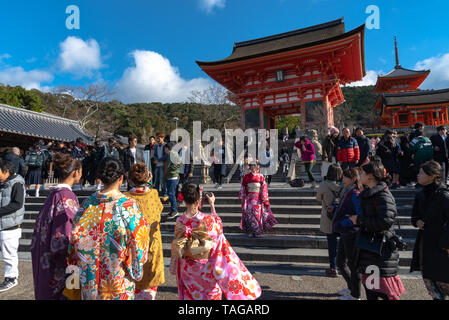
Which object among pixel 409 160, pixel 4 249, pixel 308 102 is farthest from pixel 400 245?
pixel 308 102

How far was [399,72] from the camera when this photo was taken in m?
33.7

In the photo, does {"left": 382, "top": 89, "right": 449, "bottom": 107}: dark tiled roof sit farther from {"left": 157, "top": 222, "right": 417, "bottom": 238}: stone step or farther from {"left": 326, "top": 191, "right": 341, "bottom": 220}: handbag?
{"left": 326, "top": 191, "right": 341, "bottom": 220}: handbag

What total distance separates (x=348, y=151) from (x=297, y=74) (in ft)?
36.8

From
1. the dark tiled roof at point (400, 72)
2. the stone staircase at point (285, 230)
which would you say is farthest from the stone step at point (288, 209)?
the dark tiled roof at point (400, 72)

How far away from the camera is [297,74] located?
53.0 ft

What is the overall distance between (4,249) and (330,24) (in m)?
23.2

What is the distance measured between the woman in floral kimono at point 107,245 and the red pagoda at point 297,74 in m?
15.0

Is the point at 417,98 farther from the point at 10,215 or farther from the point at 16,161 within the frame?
the point at 10,215

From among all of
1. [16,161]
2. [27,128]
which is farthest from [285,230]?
[27,128]

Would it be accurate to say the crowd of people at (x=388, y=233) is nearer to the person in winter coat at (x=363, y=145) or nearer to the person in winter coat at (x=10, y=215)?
the person in winter coat at (x=363, y=145)

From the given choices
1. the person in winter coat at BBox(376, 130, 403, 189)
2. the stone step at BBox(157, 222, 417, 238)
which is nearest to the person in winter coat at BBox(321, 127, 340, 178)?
the person in winter coat at BBox(376, 130, 403, 189)

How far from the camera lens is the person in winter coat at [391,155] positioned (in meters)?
6.72

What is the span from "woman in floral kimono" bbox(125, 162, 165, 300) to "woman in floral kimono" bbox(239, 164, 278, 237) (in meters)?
2.48

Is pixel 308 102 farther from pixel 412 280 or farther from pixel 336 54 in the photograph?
pixel 412 280
